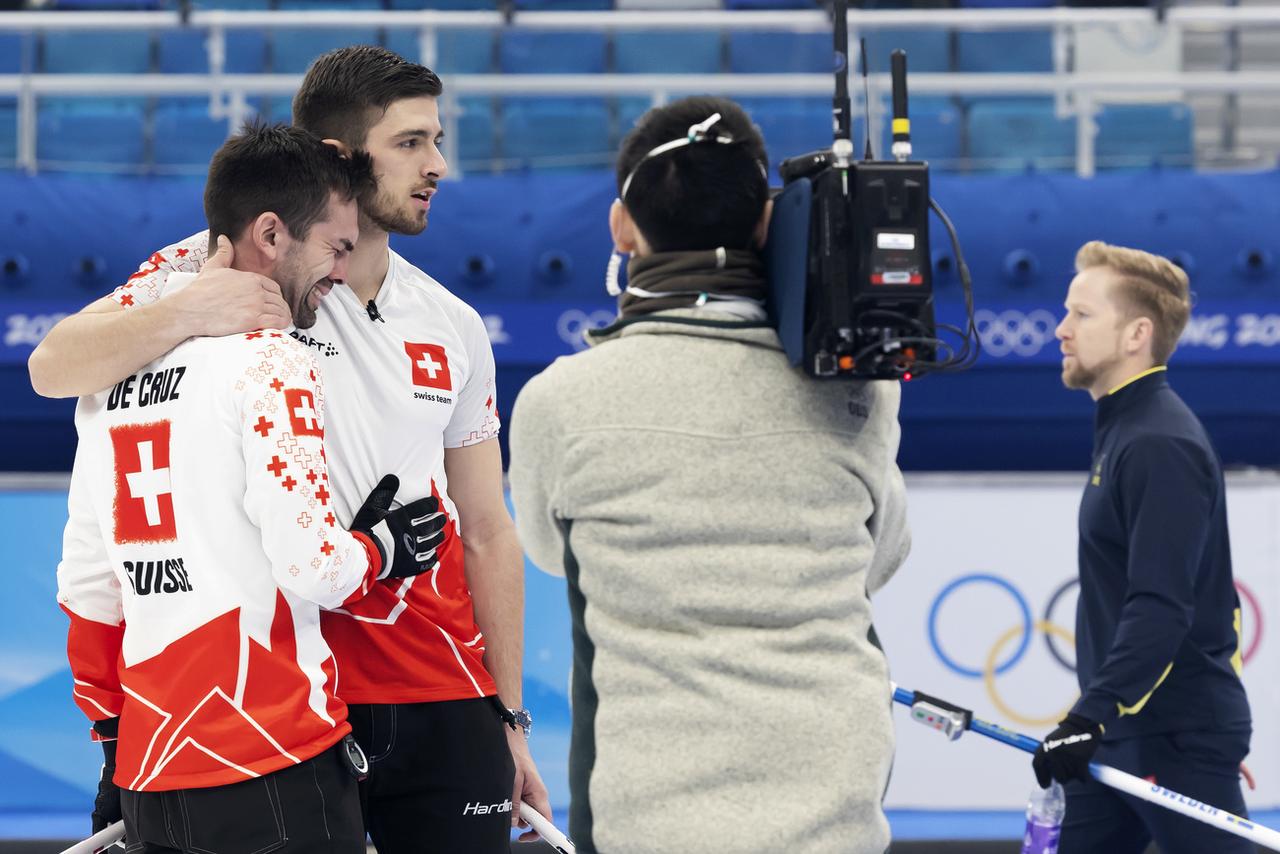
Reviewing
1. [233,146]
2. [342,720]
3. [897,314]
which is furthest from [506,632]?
[897,314]

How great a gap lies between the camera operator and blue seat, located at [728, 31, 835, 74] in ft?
19.1

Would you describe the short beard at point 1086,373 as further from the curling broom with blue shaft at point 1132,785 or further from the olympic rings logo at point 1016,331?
the olympic rings logo at point 1016,331

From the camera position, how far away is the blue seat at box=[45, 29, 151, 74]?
7965 mm

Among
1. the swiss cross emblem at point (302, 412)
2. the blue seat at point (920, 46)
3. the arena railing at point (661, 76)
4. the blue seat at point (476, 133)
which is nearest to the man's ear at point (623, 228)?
the swiss cross emblem at point (302, 412)

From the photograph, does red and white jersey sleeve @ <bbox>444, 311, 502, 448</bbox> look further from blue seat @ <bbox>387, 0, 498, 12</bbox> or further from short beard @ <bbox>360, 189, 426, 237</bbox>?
blue seat @ <bbox>387, 0, 498, 12</bbox>

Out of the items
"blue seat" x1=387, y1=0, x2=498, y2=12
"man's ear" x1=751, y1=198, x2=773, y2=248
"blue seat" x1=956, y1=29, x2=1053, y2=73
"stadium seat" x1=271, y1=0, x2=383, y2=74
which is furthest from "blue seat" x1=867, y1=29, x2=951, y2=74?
"man's ear" x1=751, y1=198, x2=773, y2=248

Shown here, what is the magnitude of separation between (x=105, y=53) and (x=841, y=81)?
24.1ft

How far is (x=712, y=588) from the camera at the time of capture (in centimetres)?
184

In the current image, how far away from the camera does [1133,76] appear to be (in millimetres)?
7105

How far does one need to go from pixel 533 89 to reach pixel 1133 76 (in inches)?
117

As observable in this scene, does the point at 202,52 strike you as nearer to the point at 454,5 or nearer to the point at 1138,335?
the point at 454,5

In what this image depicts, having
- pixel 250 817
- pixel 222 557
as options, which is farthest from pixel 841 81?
pixel 250 817

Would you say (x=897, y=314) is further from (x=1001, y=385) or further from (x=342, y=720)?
(x=1001, y=385)

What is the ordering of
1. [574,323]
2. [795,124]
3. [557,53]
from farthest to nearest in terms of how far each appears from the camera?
[557,53] < [795,124] < [574,323]
